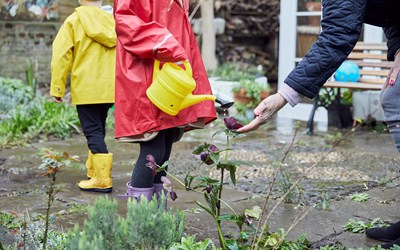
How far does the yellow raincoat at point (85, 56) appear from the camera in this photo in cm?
433

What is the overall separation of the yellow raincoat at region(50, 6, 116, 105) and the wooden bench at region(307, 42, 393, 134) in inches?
130

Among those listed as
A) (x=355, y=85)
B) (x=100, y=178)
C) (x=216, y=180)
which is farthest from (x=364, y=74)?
(x=216, y=180)

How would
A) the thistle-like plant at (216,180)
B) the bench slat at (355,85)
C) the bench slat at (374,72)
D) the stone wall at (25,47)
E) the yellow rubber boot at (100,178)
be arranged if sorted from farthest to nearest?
1. the stone wall at (25,47)
2. the bench slat at (374,72)
3. the bench slat at (355,85)
4. the yellow rubber boot at (100,178)
5. the thistle-like plant at (216,180)

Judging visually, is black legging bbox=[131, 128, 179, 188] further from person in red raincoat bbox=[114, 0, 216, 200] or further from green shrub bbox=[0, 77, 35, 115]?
green shrub bbox=[0, 77, 35, 115]

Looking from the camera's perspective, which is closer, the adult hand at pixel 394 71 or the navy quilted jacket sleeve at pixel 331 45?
the navy quilted jacket sleeve at pixel 331 45

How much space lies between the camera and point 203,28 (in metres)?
12.1

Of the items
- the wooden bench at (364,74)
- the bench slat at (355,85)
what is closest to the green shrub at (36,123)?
the wooden bench at (364,74)

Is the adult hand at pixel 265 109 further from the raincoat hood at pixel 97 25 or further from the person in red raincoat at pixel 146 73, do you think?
the raincoat hood at pixel 97 25

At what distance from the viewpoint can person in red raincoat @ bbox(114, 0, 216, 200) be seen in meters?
3.07

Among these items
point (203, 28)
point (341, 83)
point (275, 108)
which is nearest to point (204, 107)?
point (275, 108)

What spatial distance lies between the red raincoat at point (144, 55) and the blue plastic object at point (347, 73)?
Answer: 4.20m

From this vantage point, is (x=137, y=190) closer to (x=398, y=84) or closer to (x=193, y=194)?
(x=193, y=194)

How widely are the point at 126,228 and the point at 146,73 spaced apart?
1.15 meters

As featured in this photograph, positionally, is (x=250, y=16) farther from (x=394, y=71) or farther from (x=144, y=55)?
(x=394, y=71)
